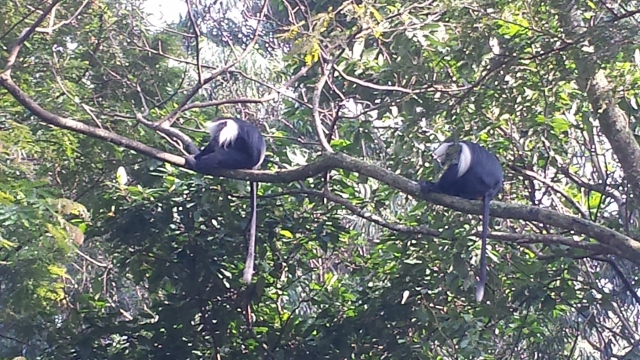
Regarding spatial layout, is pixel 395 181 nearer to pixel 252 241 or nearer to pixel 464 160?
pixel 464 160

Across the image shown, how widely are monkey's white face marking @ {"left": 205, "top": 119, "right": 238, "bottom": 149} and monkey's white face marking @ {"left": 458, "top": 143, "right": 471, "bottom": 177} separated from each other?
1.41m

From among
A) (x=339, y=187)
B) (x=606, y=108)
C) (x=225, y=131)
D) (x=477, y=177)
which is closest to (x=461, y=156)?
(x=477, y=177)

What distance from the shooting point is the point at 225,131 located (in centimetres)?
496

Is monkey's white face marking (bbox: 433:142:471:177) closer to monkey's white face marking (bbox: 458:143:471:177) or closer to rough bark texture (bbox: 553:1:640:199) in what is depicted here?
monkey's white face marking (bbox: 458:143:471:177)

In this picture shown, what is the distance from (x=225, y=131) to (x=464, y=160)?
4.92 ft

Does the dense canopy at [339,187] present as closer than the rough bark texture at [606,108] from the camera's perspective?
No

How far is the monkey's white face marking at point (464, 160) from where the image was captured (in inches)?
181

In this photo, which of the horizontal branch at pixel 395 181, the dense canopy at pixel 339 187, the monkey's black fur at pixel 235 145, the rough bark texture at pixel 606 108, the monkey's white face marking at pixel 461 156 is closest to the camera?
the horizontal branch at pixel 395 181

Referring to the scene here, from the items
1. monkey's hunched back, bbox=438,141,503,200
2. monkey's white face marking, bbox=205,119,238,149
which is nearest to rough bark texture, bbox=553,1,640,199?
monkey's hunched back, bbox=438,141,503,200

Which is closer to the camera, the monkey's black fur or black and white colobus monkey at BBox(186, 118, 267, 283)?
black and white colobus monkey at BBox(186, 118, 267, 283)

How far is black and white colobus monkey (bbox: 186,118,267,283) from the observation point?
4.65m

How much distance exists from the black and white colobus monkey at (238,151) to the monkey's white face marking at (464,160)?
1215mm

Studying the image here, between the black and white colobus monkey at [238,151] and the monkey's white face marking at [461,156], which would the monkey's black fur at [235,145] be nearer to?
the black and white colobus monkey at [238,151]

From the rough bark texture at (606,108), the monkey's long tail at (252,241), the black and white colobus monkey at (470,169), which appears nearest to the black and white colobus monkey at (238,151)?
the monkey's long tail at (252,241)
